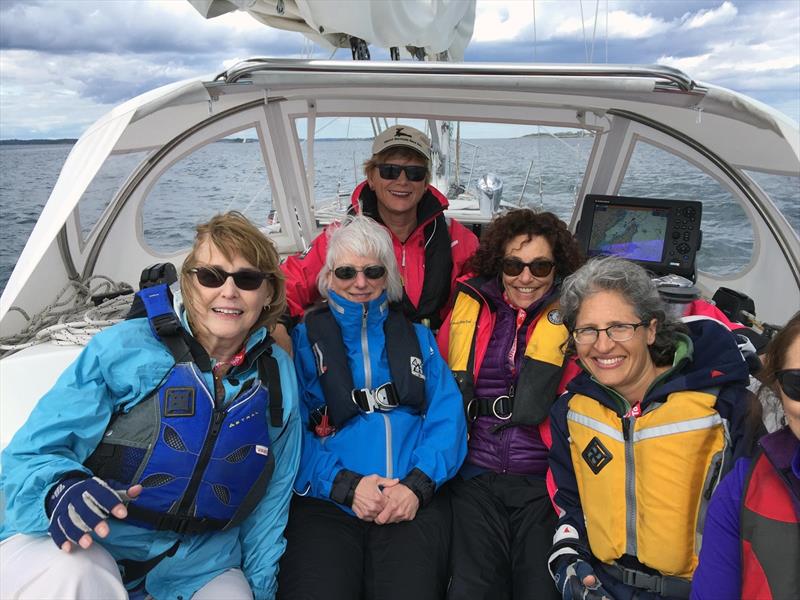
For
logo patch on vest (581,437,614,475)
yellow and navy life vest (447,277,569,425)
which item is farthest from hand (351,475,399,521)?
logo patch on vest (581,437,614,475)

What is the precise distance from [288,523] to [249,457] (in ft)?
1.62

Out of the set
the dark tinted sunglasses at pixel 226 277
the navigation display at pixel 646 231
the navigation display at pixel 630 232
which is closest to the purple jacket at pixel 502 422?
the dark tinted sunglasses at pixel 226 277

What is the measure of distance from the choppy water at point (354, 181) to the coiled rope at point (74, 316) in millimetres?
476

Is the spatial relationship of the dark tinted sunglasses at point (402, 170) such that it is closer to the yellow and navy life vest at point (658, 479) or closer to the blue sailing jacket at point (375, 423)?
the blue sailing jacket at point (375, 423)

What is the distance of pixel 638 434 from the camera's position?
72.9 inches

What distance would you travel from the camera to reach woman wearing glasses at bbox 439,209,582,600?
2230 millimetres

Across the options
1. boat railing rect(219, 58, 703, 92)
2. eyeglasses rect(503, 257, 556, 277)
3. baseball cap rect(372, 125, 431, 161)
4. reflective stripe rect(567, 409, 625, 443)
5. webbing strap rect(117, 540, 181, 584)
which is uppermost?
boat railing rect(219, 58, 703, 92)

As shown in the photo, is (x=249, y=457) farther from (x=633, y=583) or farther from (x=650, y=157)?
(x=650, y=157)

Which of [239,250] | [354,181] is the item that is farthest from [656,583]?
[354,181]

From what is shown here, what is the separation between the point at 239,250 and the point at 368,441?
0.86m

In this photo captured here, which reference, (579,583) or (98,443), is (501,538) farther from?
(98,443)

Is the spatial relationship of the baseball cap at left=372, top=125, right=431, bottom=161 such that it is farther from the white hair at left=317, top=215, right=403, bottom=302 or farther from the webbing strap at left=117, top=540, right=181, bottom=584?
the webbing strap at left=117, top=540, right=181, bottom=584

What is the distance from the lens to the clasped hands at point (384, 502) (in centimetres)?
221

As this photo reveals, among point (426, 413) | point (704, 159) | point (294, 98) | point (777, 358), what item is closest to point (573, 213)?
point (704, 159)
